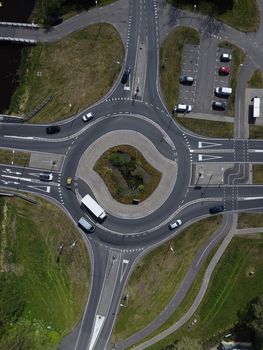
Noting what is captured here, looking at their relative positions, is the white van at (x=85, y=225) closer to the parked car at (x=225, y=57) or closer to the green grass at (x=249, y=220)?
the green grass at (x=249, y=220)

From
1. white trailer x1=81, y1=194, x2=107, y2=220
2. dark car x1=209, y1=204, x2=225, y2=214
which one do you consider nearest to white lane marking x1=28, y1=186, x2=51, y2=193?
white trailer x1=81, y1=194, x2=107, y2=220

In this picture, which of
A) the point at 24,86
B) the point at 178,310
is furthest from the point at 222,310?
the point at 24,86

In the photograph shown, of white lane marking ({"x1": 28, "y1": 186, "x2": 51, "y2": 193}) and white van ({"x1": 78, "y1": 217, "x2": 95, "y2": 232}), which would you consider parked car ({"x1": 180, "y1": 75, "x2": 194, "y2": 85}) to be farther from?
white lane marking ({"x1": 28, "y1": 186, "x2": 51, "y2": 193})

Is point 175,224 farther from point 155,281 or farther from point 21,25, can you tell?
point 21,25

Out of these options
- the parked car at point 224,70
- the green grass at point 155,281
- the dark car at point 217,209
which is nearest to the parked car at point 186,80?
the parked car at point 224,70

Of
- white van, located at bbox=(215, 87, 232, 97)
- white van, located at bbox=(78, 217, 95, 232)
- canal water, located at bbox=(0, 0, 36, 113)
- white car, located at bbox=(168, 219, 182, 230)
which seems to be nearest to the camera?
white van, located at bbox=(78, 217, 95, 232)

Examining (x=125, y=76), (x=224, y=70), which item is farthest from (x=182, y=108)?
(x=125, y=76)
